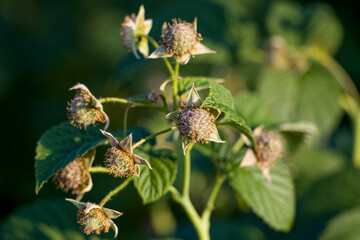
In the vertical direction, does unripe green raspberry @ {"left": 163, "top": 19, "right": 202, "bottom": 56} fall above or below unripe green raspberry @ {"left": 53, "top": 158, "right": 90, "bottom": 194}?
above

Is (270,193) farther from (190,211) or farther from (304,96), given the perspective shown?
(304,96)

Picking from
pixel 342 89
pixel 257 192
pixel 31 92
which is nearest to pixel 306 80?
pixel 342 89

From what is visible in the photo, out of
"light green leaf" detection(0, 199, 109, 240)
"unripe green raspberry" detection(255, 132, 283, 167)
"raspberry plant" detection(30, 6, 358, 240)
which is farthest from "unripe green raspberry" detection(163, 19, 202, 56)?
"light green leaf" detection(0, 199, 109, 240)

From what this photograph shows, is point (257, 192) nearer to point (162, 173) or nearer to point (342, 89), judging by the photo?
point (162, 173)

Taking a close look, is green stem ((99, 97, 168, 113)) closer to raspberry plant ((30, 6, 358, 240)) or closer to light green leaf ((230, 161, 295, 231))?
raspberry plant ((30, 6, 358, 240))

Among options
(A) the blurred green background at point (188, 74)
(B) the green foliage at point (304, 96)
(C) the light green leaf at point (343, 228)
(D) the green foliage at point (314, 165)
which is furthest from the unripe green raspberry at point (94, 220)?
(D) the green foliage at point (314, 165)

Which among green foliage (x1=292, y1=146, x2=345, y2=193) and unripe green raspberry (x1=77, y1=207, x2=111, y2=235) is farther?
green foliage (x1=292, y1=146, x2=345, y2=193)
